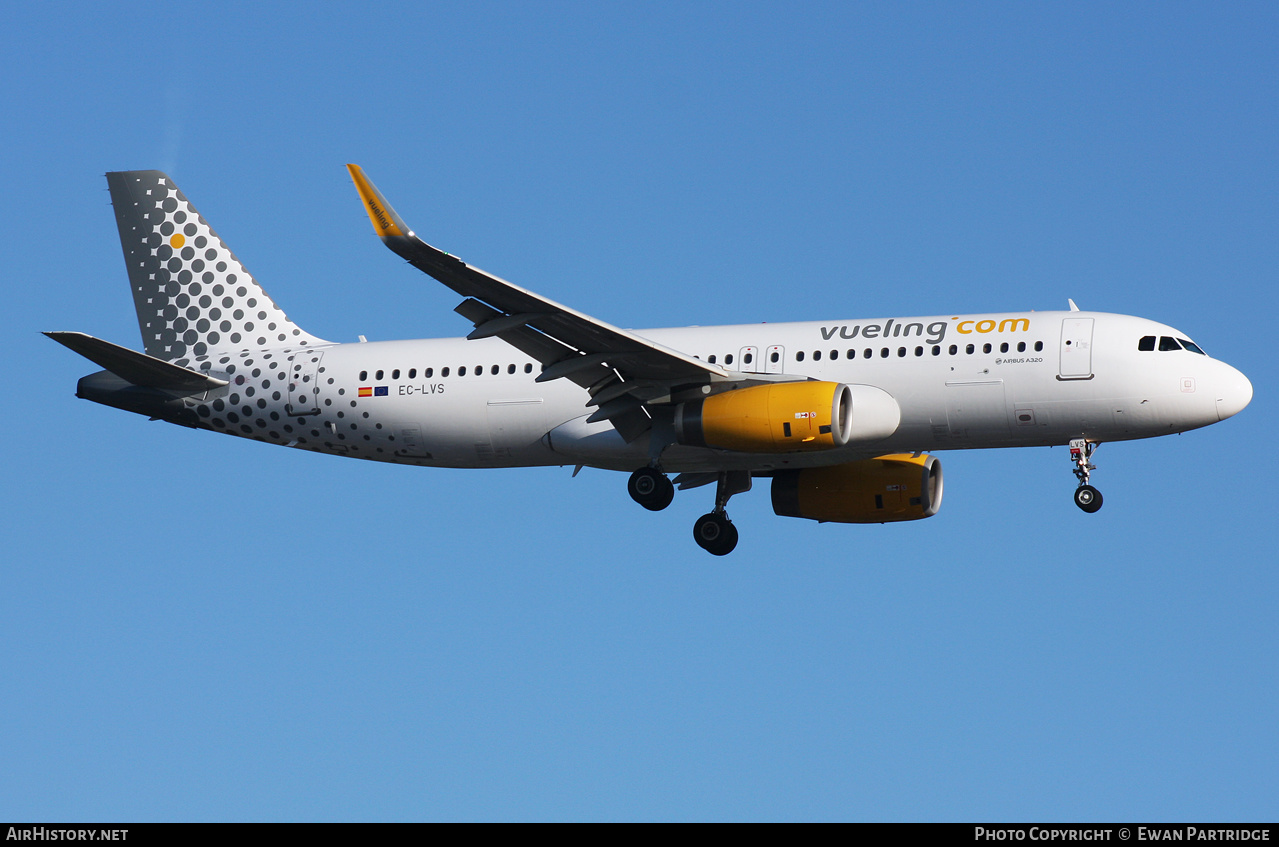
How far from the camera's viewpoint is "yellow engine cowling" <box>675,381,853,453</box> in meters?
33.1

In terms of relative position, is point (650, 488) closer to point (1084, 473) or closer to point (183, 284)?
point (1084, 473)

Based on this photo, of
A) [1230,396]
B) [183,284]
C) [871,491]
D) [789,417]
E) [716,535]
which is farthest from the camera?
[183,284]

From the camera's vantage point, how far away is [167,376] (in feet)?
128

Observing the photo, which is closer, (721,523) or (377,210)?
(377,210)

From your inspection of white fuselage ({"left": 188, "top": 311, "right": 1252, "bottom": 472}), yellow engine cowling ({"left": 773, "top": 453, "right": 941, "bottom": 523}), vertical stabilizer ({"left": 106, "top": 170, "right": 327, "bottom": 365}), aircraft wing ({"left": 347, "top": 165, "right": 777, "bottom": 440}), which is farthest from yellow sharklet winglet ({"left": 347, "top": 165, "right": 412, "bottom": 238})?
yellow engine cowling ({"left": 773, "top": 453, "right": 941, "bottom": 523})

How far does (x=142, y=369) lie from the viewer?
126ft

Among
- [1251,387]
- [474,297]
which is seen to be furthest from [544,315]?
[1251,387]

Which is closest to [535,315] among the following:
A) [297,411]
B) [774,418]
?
[774,418]

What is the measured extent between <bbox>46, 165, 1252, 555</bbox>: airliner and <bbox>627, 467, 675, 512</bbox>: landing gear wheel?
0.06 metres

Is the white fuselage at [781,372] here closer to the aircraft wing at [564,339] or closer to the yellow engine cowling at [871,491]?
the aircraft wing at [564,339]

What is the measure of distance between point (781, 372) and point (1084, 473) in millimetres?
6947

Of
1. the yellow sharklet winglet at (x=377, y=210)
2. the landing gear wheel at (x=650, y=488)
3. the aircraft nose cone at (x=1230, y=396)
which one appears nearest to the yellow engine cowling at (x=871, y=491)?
the landing gear wheel at (x=650, y=488)
